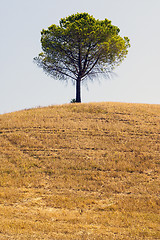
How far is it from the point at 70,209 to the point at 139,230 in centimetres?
368

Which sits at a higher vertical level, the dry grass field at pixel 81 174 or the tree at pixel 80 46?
the tree at pixel 80 46

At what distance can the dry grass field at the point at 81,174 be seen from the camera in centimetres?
1052

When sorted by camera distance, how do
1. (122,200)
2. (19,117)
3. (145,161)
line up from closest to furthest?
(122,200) → (145,161) → (19,117)

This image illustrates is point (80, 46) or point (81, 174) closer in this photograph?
point (81, 174)

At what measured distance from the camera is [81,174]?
17.5 m

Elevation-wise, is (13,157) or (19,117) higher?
(19,117)

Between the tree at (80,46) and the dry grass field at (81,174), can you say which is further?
the tree at (80,46)

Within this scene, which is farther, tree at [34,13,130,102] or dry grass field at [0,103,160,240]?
tree at [34,13,130,102]

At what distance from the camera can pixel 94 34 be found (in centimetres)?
3734

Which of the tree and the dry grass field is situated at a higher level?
the tree

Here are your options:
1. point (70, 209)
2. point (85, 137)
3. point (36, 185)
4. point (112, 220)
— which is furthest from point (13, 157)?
point (112, 220)

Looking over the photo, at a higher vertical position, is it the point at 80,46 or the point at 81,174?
the point at 80,46

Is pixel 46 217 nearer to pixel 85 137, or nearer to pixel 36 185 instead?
pixel 36 185

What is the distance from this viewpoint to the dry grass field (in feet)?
34.5
